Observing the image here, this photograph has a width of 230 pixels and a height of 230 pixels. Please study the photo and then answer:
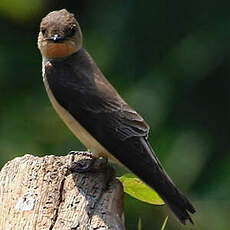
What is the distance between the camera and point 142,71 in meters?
6.86

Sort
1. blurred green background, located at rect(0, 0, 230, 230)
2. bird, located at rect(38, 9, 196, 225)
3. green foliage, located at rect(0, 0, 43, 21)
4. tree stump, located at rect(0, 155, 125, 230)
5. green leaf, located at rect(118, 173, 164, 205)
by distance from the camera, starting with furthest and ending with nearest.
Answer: green foliage, located at rect(0, 0, 43, 21) < blurred green background, located at rect(0, 0, 230, 230) < bird, located at rect(38, 9, 196, 225) < green leaf, located at rect(118, 173, 164, 205) < tree stump, located at rect(0, 155, 125, 230)

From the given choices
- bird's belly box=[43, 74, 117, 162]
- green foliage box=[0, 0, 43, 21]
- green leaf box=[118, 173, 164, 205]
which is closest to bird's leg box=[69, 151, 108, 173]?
bird's belly box=[43, 74, 117, 162]

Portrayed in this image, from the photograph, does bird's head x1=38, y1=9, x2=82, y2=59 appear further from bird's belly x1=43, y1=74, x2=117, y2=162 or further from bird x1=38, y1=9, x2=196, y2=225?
bird's belly x1=43, y1=74, x2=117, y2=162

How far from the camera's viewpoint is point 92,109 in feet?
15.5

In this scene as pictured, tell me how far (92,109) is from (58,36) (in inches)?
14.4

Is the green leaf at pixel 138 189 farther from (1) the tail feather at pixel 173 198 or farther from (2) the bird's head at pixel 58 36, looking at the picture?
(2) the bird's head at pixel 58 36

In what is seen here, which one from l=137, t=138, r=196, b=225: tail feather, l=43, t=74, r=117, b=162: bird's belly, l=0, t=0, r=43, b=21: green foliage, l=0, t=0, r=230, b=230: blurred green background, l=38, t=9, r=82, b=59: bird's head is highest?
l=38, t=9, r=82, b=59: bird's head

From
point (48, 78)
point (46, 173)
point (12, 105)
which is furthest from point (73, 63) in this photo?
point (12, 105)

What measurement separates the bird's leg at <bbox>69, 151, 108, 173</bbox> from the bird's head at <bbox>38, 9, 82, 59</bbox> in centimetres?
49

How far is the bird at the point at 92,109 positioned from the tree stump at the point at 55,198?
23 centimetres

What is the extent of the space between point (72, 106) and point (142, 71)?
2142 millimetres

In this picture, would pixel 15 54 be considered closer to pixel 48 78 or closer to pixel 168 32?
pixel 168 32

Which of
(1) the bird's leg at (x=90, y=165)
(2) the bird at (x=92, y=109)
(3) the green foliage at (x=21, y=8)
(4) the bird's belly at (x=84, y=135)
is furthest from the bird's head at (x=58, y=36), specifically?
(3) the green foliage at (x=21, y=8)

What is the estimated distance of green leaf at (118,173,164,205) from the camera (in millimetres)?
4328
